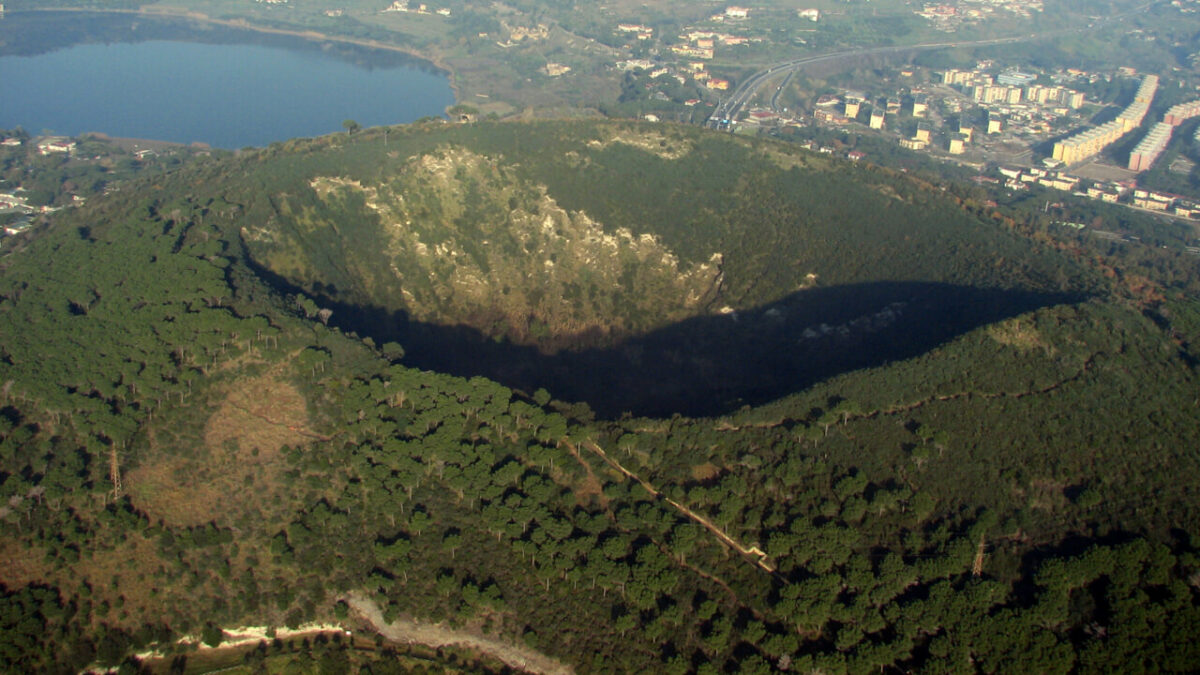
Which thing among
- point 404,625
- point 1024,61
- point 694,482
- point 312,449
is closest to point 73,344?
point 312,449

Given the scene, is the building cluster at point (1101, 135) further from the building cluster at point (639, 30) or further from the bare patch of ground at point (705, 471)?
the bare patch of ground at point (705, 471)

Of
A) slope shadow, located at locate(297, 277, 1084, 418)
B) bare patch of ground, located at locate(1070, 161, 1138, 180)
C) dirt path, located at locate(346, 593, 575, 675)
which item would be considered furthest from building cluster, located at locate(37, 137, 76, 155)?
→ bare patch of ground, located at locate(1070, 161, 1138, 180)

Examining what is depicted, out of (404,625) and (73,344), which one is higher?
(73,344)

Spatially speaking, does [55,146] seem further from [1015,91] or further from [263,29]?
[1015,91]

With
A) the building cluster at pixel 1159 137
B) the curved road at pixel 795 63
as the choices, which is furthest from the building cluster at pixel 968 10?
the building cluster at pixel 1159 137

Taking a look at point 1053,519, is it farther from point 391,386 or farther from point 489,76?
point 489,76

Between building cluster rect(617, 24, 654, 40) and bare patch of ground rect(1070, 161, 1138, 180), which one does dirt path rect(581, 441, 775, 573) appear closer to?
bare patch of ground rect(1070, 161, 1138, 180)
